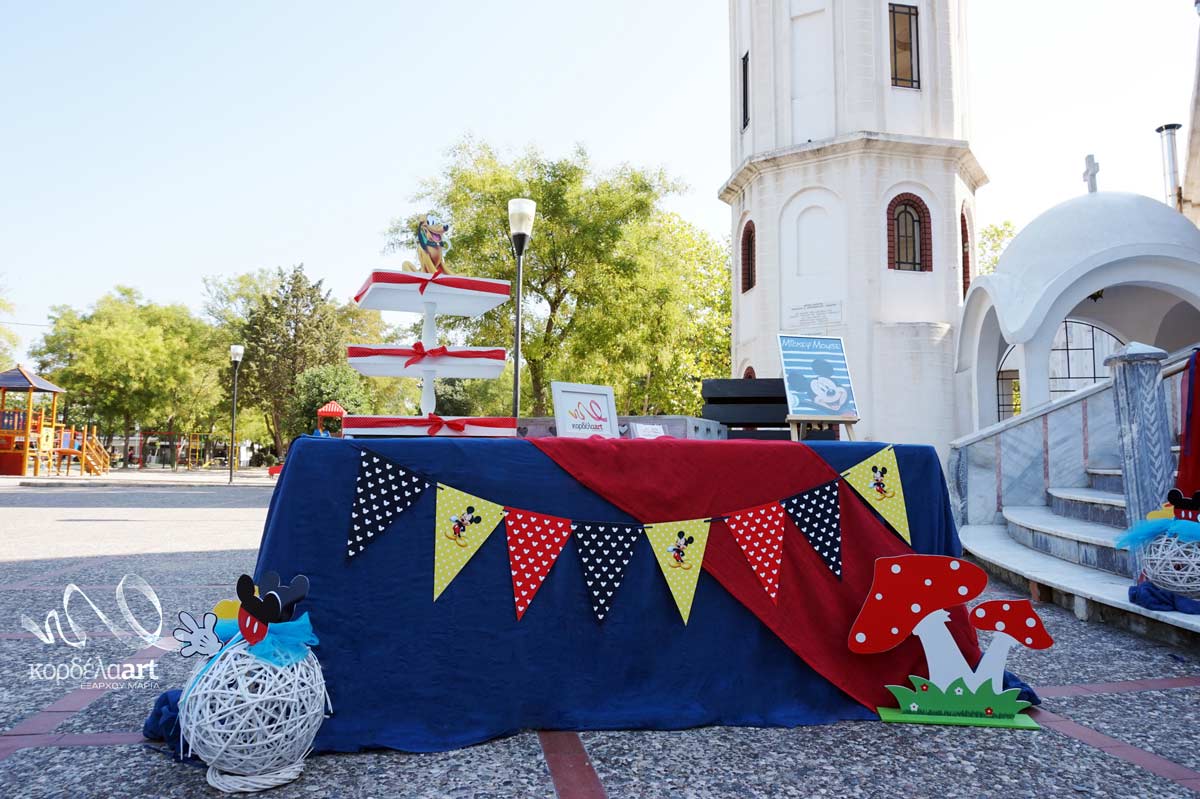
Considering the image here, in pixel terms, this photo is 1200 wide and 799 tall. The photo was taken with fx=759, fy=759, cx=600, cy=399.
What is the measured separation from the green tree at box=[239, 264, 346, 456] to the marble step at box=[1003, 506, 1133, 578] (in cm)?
4191

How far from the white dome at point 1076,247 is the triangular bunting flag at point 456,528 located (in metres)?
11.8

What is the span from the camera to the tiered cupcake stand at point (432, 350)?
4.53 m

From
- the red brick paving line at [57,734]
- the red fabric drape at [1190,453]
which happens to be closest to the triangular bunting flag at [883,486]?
the red brick paving line at [57,734]

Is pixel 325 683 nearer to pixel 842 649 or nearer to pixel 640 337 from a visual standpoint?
pixel 842 649

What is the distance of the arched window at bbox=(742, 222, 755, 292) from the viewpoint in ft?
65.1

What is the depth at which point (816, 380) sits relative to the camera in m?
5.68

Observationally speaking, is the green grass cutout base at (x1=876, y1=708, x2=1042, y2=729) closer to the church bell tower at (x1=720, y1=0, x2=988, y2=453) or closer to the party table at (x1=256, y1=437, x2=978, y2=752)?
the party table at (x1=256, y1=437, x2=978, y2=752)

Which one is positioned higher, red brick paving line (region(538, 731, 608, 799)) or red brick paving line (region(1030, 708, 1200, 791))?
red brick paving line (region(538, 731, 608, 799))

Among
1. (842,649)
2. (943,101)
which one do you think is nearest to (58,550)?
(842,649)

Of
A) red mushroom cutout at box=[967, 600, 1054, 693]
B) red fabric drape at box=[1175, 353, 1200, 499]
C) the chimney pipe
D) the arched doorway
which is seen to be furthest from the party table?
the chimney pipe

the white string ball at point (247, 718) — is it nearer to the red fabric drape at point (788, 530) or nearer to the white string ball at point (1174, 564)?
the red fabric drape at point (788, 530)

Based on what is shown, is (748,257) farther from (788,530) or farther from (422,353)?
(788,530)

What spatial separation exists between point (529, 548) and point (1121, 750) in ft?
9.44

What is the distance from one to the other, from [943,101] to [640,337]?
10238 mm
